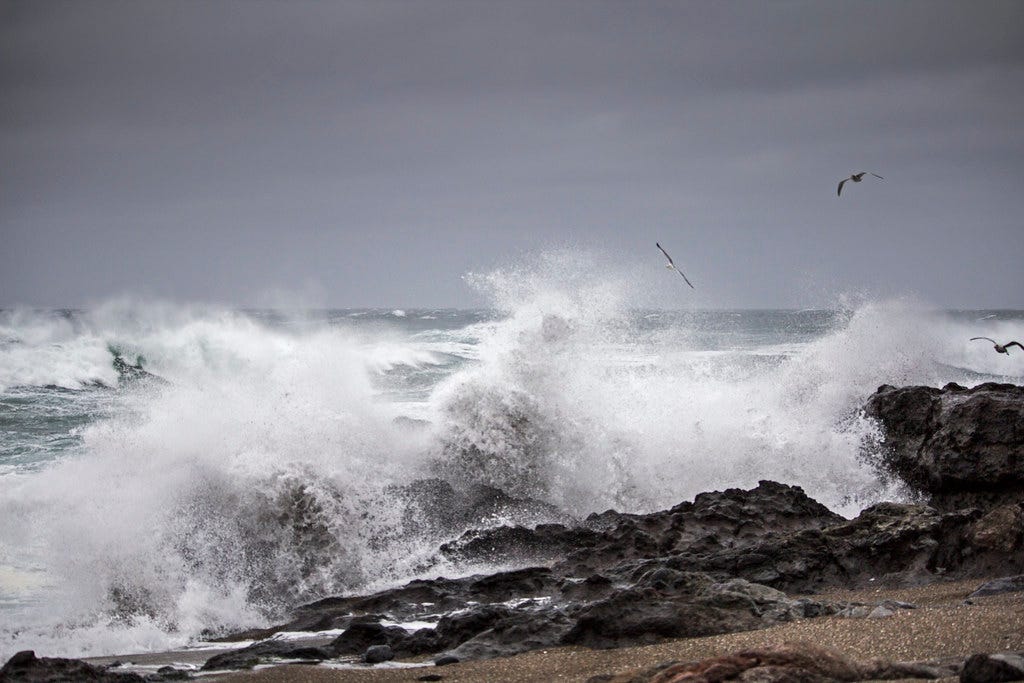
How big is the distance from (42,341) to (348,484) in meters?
19.6

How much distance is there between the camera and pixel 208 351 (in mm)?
28906

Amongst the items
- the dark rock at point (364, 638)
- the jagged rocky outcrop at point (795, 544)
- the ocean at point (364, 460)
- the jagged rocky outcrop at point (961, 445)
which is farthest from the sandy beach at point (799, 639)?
the jagged rocky outcrop at point (961, 445)

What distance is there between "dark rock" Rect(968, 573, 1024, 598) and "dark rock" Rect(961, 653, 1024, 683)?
2416 millimetres

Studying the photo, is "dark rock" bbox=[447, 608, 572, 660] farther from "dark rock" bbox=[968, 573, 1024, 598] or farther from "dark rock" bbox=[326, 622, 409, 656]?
"dark rock" bbox=[968, 573, 1024, 598]

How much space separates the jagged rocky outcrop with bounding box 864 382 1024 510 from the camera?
9.80 meters

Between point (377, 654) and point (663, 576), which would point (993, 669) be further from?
point (377, 654)

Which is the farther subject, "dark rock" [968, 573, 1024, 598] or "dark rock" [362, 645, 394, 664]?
"dark rock" [362, 645, 394, 664]

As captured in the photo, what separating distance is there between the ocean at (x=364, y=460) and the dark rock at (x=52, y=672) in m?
1.86

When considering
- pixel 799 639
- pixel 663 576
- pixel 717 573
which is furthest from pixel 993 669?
pixel 717 573

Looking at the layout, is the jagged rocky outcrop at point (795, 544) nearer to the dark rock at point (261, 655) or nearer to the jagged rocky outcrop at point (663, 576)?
the jagged rocky outcrop at point (663, 576)

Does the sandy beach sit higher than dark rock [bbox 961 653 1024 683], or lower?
lower

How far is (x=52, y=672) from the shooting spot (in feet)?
20.1

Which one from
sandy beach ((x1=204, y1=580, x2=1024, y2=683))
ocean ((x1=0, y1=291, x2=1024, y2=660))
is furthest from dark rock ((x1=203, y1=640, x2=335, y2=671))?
ocean ((x1=0, y1=291, x2=1024, y2=660))

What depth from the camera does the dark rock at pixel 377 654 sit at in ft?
22.3
